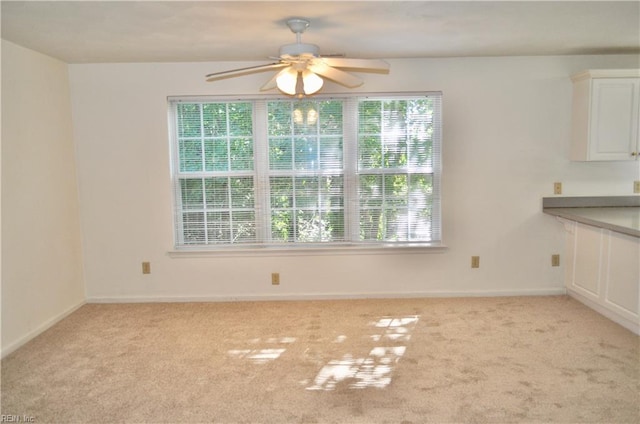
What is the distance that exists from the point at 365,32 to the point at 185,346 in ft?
8.53

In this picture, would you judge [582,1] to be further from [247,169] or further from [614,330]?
[247,169]

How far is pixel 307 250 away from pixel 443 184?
1.42 meters

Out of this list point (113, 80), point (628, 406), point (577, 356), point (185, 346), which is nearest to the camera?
point (628, 406)

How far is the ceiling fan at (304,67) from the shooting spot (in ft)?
7.85

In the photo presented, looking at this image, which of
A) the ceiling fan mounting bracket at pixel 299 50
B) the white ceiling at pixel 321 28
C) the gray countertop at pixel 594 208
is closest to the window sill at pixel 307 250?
the gray countertop at pixel 594 208

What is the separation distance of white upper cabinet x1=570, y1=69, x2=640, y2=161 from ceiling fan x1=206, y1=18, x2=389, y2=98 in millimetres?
2323

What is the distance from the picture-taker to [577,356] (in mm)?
2957

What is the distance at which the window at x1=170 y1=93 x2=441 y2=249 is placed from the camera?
4.11m

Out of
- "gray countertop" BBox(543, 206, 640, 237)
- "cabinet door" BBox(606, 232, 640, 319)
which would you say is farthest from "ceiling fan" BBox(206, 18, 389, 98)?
"cabinet door" BBox(606, 232, 640, 319)

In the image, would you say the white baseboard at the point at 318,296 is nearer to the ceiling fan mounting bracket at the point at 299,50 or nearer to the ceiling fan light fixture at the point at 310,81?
the ceiling fan light fixture at the point at 310,81

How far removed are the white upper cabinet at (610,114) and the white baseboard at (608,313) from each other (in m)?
1.24

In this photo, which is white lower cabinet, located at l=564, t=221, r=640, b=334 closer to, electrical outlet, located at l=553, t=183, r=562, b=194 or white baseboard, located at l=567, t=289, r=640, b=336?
white baseboard, located at l=567, t=289, r=640, b=336

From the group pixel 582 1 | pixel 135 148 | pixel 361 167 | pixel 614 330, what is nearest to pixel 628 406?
pixel 614 330

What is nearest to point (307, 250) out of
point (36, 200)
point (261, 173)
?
point (261, 173)
